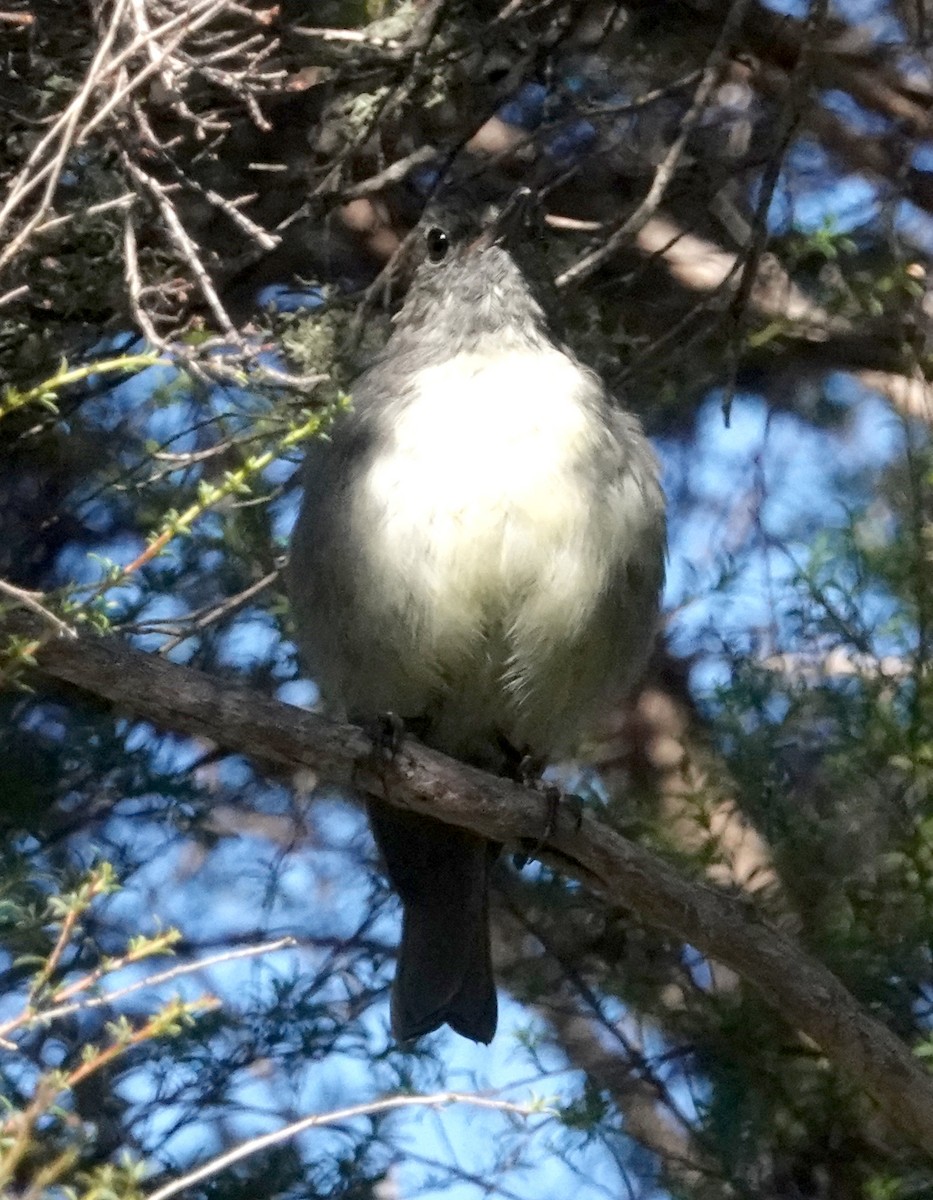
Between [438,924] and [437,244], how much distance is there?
1.41 meters

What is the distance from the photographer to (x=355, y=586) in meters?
3.65

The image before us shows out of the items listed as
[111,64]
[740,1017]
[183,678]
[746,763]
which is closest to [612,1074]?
[740,1017]

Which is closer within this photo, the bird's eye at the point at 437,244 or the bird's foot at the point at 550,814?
the bird's foot at the point at 550,814

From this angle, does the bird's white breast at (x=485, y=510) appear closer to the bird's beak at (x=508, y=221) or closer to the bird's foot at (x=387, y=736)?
the bird's foot at (x=387, y=736)

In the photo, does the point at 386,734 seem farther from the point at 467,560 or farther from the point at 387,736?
the point at 467,560

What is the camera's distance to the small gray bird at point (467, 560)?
3527 millimetres

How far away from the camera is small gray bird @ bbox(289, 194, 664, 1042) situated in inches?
139

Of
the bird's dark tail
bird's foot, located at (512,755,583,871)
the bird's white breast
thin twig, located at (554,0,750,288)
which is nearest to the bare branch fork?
bird's foot, located at (512,755,583,871)

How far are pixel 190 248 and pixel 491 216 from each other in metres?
1.08

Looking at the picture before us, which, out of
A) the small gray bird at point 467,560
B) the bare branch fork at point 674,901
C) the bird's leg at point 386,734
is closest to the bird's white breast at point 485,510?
the small gray bird at point 467,560

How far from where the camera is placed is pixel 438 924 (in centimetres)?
392

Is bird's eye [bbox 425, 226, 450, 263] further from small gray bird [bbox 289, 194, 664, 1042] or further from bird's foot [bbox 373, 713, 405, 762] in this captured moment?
bird's foot [bbox 373, 713, 405, 762]

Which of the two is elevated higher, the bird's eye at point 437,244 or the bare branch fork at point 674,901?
the bird's eye at point 437,244

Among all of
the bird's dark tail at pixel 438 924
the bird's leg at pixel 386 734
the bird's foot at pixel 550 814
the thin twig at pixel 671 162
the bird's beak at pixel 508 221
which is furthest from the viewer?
the bird's beak at pixel 508 221
